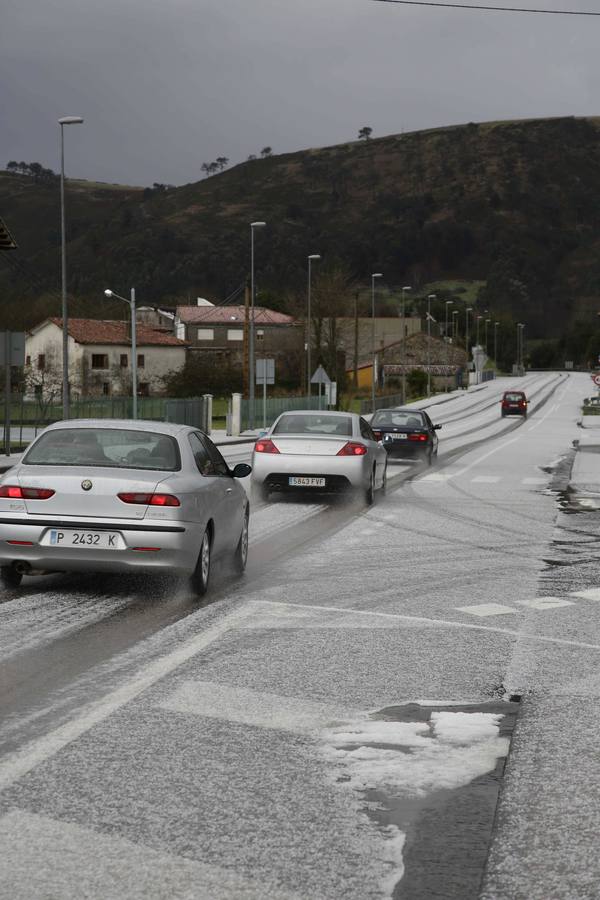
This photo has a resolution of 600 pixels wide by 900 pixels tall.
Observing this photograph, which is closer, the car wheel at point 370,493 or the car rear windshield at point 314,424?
the car wheel at point 370,493

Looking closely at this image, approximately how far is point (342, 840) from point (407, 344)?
158 m

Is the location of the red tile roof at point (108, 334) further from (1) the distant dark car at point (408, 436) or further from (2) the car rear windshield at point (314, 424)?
(2) the car rear windshield at point (314, 424)

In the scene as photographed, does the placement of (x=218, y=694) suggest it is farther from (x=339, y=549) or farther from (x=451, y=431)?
(x=451, y=431)

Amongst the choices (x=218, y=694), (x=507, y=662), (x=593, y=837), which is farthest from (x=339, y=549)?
(x=593, y=837)

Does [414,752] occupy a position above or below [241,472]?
below

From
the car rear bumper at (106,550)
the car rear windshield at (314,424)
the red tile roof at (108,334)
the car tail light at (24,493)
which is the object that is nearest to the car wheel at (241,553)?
the car rear bumper at (106,550)

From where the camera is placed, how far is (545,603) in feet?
33.5

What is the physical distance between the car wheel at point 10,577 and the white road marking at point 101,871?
6.09 m

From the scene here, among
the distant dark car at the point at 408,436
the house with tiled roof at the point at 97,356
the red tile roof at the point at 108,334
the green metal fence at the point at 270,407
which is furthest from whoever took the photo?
the red tile roof at the point at 108,334

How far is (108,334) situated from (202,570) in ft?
344

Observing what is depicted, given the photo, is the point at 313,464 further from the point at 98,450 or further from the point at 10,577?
the point at 10,577

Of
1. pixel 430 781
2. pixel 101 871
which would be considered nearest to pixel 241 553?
pixel 430 781

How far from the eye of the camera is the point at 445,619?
9.30 metres

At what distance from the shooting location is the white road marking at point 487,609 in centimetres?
964
